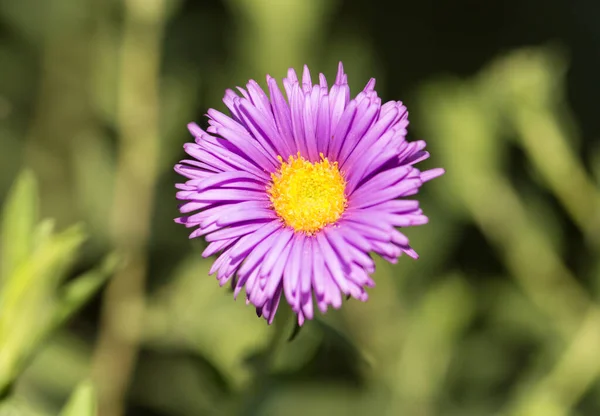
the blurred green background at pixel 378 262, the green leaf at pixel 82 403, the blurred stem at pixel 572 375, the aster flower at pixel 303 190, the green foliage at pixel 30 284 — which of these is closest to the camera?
the aster flower at pixel 303 190

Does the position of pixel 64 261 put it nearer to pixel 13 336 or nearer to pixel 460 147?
pixel 13 336

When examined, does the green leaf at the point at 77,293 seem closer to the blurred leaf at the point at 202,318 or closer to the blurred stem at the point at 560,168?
the blurred leaf at the point at 202,318

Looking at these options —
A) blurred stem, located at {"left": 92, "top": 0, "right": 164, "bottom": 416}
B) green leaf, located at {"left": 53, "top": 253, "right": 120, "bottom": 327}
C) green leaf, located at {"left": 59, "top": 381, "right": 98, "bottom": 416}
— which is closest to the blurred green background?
blurred stem, located at {"left": 92, "top": 0, "right": 164, "bottom": 416}

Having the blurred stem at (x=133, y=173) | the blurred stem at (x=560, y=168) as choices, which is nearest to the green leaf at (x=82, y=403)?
the blurred stem at (x=133, y=173)

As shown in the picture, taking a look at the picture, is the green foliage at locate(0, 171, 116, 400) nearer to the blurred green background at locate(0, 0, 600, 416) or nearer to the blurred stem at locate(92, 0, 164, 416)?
the blurred green background at locate(0, 0, 600, 416)

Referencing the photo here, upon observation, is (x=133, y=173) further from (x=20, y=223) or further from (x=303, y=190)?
(x=303, y=190)

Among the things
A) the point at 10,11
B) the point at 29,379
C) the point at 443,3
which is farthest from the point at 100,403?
the point at 443,3
